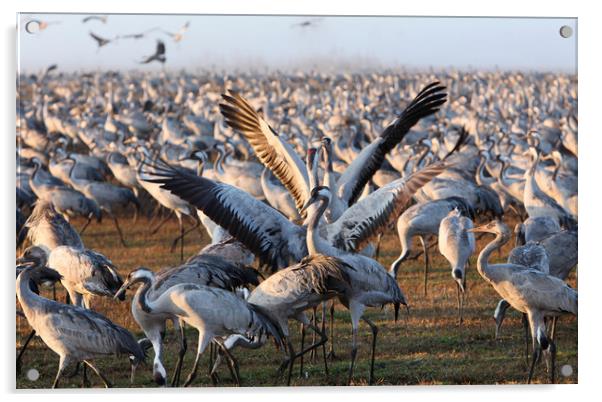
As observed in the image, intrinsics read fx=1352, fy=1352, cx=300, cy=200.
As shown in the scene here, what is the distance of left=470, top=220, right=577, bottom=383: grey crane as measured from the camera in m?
8.09

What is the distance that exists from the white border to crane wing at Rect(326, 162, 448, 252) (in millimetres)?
970

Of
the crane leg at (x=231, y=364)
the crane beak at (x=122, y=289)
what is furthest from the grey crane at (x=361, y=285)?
the crane beak at (x=122, y=289)

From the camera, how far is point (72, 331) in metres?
7.60

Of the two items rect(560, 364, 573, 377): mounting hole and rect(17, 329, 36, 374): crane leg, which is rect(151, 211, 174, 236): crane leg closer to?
rect(17, 329, 36, 374): crane leg

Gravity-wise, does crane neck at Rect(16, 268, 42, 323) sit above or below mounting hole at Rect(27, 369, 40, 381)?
above

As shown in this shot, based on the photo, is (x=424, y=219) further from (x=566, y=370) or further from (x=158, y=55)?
(x=158, y=55)

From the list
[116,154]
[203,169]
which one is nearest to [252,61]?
[203,169]

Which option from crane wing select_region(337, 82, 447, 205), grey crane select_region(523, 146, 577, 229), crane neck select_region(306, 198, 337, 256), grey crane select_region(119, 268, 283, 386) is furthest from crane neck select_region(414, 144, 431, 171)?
grey crane select_region(119, 268, 283, 386)

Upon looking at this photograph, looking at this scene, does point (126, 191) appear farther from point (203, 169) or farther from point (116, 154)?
point (116, 154)

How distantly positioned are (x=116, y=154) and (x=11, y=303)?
22.6 feet

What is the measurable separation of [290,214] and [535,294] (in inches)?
156

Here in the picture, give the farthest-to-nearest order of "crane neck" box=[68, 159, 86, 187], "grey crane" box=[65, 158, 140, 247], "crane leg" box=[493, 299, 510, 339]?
"crane neck" box=[68, 159, 86, 187] → "grey crane" box=[65, 158, 140, 247] → "crane leg" box=[493, 299, 510, 339]

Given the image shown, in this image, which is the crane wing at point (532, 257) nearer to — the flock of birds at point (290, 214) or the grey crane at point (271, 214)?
the flock of birds at point (290, 214)
